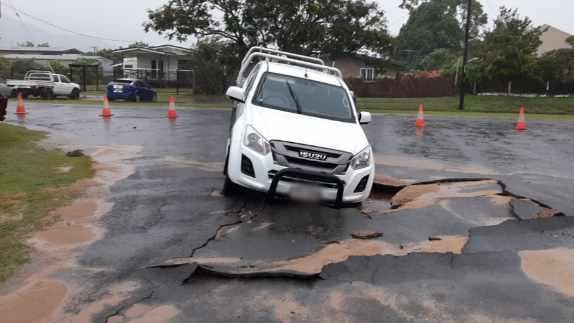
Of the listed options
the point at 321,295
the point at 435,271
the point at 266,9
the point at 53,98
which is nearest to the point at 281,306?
the point at 321,295

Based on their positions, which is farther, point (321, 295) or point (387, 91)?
point (387, 91)

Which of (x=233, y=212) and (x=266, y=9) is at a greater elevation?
(x=266, y=9)

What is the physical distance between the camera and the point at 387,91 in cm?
4841

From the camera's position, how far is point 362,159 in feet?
24.0

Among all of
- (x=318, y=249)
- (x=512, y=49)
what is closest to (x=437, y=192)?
(x=318, y=249)

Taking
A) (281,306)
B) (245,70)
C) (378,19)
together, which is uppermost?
(378,19)

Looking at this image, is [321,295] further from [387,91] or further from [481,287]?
[387,91]

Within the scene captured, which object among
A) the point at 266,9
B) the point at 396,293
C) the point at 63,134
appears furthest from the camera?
the point at 266,9

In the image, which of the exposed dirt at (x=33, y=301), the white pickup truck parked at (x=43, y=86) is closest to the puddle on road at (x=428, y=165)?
the exposed dirt at (x=33, y=301)

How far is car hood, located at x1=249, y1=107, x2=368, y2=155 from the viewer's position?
7.13 meters

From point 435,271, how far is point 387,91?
145 feet

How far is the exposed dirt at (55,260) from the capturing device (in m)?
4.29

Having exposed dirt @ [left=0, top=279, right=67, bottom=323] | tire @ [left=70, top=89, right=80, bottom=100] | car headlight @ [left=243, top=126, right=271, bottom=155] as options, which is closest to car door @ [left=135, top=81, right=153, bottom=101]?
tire @ [left=70, top=89, right=80, bottom=100]

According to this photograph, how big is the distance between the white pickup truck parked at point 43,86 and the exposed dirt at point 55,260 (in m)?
25.0
